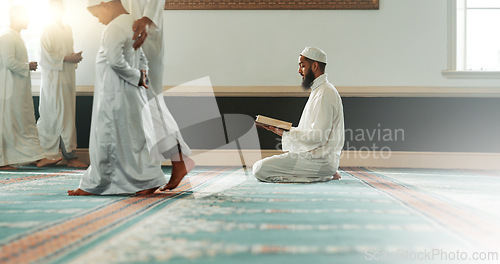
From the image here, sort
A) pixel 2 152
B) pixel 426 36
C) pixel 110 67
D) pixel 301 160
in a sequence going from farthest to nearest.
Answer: pixel 426 36 → pixel 2 152 → pixel 301 160 → pixel 110 67

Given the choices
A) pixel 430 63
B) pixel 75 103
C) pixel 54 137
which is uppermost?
pixel 430 63

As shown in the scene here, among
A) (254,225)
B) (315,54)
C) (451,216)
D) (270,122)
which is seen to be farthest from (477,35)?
(254,225)

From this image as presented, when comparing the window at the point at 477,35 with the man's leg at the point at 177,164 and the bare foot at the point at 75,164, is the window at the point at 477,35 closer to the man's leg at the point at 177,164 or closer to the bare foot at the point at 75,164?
the man's leg at the point at 177,164

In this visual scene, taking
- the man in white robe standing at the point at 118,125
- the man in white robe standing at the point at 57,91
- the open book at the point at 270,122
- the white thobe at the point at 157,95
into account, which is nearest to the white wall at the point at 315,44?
the man in white robe standing at the point at 57,91

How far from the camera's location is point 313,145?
357cm

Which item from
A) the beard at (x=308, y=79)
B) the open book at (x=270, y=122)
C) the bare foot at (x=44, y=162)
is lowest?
the bare foot at (x=44, y=162)

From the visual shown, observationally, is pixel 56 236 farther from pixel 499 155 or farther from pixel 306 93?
pixel 499 155

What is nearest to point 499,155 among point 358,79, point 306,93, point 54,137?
point 358,79

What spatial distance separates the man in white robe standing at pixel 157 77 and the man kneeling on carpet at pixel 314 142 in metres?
0.87

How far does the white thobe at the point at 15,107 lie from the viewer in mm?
4566

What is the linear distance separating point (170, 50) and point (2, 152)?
2050mm

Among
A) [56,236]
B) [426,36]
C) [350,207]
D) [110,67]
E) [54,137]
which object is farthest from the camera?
[426,36]

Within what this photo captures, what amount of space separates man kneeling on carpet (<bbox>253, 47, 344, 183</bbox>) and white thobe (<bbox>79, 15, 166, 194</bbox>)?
44.5 inches

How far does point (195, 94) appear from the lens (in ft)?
18.1
